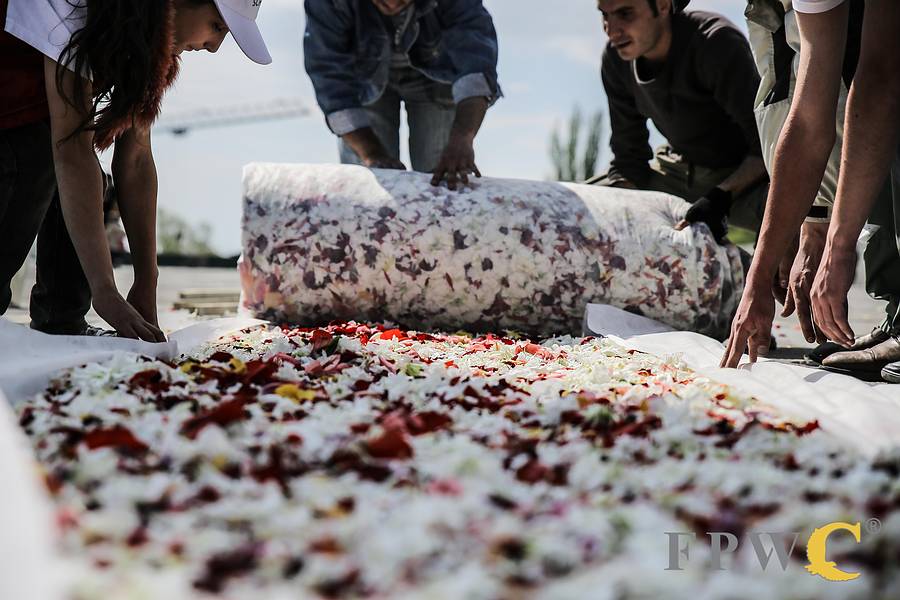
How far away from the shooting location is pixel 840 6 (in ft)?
5.29

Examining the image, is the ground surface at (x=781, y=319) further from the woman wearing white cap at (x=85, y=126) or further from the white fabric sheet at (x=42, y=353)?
the white fabric sheet at (x=42, y=353)

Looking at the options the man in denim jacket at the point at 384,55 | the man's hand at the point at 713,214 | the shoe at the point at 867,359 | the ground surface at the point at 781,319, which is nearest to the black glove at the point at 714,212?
the man's hand at the point at 713,214

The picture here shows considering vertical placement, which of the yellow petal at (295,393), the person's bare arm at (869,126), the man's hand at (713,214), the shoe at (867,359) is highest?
the person's bare arm at (869,126)

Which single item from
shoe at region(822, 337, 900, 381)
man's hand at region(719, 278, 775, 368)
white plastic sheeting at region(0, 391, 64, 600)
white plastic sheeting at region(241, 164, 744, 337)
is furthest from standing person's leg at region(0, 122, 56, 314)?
shoe at region(822, 337, 900, 381)

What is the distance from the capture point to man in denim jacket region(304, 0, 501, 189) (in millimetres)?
3115

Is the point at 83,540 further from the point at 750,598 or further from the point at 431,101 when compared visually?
the point at 431,101

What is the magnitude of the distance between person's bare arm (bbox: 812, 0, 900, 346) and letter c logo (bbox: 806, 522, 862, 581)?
3.01 ft

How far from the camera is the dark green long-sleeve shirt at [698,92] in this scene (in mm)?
2992

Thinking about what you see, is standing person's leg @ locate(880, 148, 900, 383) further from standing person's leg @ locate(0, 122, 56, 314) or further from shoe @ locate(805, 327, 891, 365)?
standing person's leg @ locate(0, 122, 56, 314)

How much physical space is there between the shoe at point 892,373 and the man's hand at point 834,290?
318 millimetres

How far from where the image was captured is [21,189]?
2.08m

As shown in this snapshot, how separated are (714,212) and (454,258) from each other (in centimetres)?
97

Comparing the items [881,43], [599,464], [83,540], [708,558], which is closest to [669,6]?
[881,43]

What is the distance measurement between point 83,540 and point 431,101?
2.86 m
